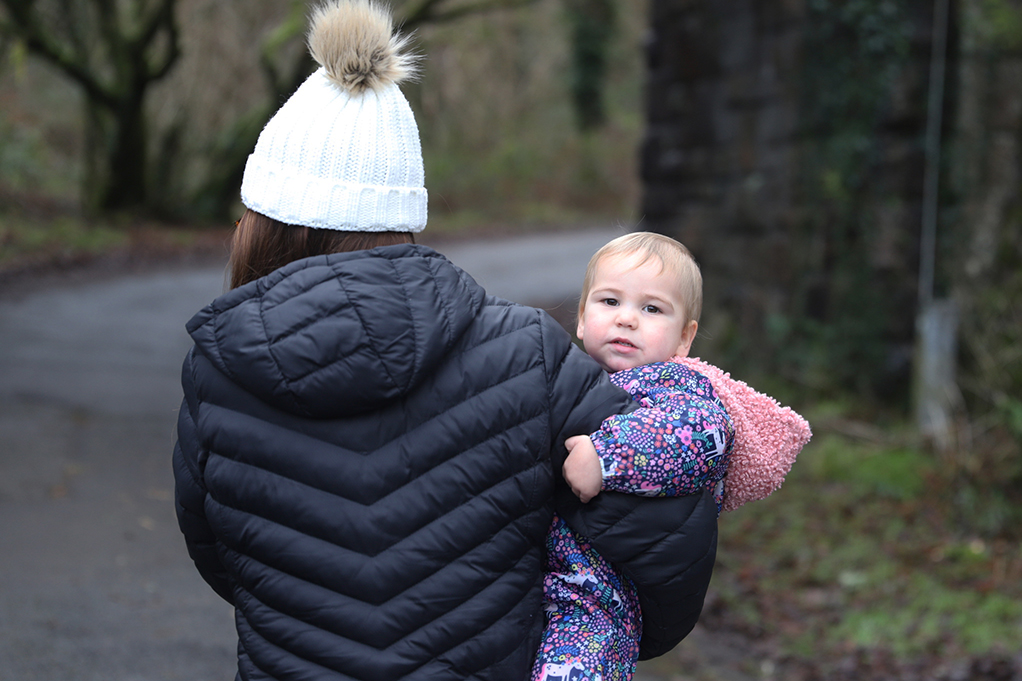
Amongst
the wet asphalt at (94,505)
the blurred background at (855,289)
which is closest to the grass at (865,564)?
the blurred background at (855,289)

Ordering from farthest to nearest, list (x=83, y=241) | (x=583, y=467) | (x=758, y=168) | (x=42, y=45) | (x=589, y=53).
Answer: (x=589, y=53) → (x=83, y=241) → (x=42, y=45) → (x=758, y=168) → (x=583, y=467)

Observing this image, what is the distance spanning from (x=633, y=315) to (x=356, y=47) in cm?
72

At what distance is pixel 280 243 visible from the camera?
1785 mm

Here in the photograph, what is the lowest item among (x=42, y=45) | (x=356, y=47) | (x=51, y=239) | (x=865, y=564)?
(x=865, y=564)

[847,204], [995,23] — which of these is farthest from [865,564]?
[995,23]

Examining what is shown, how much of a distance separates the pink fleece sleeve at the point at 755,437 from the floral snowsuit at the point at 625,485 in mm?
62

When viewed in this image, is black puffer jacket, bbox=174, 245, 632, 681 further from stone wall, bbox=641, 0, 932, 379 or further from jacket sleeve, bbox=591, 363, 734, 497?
stone wall, bbox=641, 0, 932, 379

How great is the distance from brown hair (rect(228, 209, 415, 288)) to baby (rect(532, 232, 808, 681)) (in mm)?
450

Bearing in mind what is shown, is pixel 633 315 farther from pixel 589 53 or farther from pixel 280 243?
pixel 589 53

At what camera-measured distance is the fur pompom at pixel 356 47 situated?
→ 173 cm

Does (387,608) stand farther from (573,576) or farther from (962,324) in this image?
(962,324)

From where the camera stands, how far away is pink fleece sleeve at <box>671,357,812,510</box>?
1.91 m

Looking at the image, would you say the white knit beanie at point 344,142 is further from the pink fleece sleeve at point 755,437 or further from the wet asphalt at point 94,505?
the wet asphalt at point 94,505

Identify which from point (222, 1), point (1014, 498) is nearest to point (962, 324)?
point (1014, 498)
